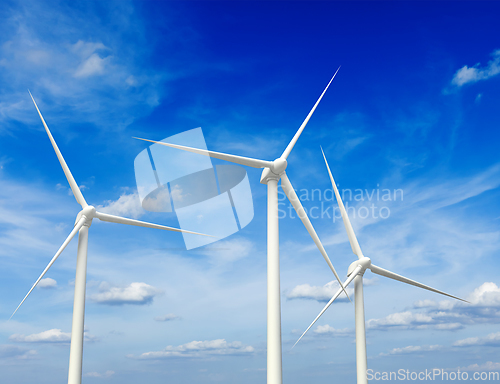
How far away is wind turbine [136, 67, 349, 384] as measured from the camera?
23109 mm

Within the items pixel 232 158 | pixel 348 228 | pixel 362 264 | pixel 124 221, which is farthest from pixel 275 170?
pixel 124 221

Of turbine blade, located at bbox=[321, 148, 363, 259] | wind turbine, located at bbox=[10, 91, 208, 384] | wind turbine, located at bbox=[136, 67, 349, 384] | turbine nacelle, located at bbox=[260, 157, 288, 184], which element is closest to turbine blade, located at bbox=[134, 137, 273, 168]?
wind turbine, located at bbox=[136, 67, 349, 384]

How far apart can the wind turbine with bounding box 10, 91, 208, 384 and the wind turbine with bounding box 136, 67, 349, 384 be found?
6.31 m

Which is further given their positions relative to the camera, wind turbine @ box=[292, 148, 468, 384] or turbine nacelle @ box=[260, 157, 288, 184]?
wind turbine @ box=[292, 148, 468, 384]

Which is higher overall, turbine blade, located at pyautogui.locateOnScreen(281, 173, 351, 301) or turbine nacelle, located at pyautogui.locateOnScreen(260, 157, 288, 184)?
turbine nacelle, located at pyautogui.locateOnScreen(260, 157, 288, 184)

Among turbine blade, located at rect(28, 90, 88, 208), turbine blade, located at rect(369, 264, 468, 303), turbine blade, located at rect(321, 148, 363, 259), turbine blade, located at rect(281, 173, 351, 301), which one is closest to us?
turbine blade, located at rect(281, 173, 351, 301)

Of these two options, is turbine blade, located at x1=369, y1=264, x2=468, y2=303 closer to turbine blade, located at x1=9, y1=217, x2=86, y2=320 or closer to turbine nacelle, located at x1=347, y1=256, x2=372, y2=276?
turbine nacelle, located at x1=347, y1=256, x2=372, y2=276

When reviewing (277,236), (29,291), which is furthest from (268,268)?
(29,291)

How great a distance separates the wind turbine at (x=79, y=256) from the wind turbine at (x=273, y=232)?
631cm

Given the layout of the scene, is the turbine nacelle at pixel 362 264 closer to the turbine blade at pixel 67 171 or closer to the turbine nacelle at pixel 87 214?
the turbine nacelle at pixel 87 214

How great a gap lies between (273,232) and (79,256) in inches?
532

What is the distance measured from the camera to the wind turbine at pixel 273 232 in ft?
75.8

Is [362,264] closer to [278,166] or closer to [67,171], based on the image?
[278,166]

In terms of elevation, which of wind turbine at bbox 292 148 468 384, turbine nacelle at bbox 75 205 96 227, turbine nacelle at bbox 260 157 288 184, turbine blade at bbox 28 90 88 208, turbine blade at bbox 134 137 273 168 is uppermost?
turbine blade at bbox 28 90 88 208
